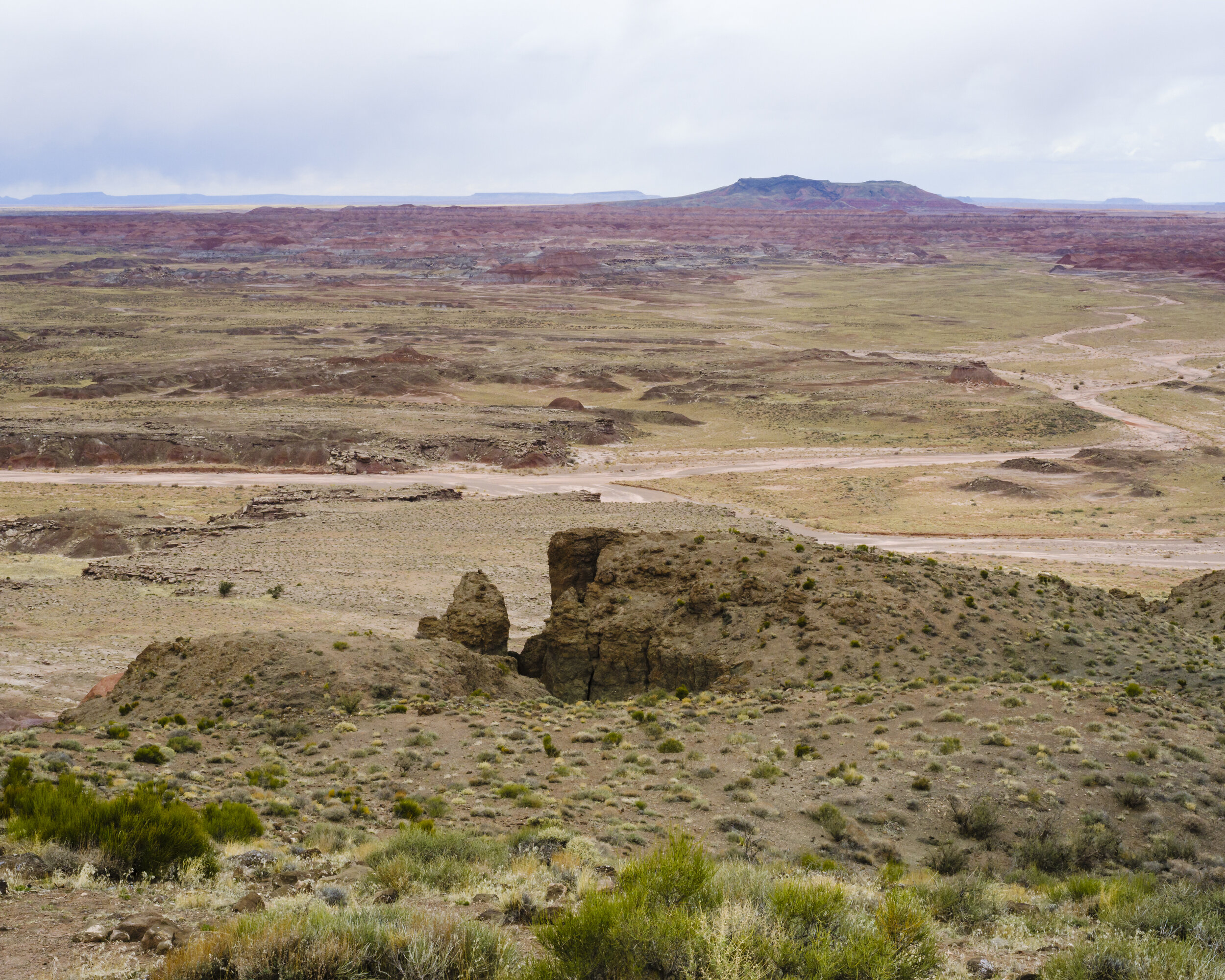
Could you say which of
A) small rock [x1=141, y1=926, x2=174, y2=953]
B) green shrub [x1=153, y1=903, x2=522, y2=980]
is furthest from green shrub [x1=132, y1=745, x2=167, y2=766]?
green shrub [x1=153, y1=903, x2=522, y2=980]

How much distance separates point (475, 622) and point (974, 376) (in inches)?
3158

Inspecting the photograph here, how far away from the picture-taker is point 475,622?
2262 cm

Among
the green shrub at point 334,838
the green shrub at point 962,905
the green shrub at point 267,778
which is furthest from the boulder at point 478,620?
the green shrub at point 962,905

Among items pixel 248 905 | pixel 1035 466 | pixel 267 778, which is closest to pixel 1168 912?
pixel 248 905

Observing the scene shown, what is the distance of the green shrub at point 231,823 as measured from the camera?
30.2ft

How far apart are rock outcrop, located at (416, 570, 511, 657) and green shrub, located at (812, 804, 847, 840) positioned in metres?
12.1

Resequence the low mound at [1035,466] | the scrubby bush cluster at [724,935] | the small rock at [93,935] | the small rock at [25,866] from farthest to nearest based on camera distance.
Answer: the low mound at [1035,466], the small rock at [25,866], the small rock at [93,935], the scrubby bush cluster at [724,935]

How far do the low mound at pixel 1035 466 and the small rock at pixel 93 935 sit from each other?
63.3m

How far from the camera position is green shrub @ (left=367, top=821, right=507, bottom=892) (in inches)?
315

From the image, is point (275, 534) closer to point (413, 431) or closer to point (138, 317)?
point (413, 431)

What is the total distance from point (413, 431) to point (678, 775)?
194ft

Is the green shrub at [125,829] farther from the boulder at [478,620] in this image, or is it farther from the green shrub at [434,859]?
the boulder at [478,620]

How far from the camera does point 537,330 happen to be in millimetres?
122812

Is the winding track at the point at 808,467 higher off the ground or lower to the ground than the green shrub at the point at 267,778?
lower
